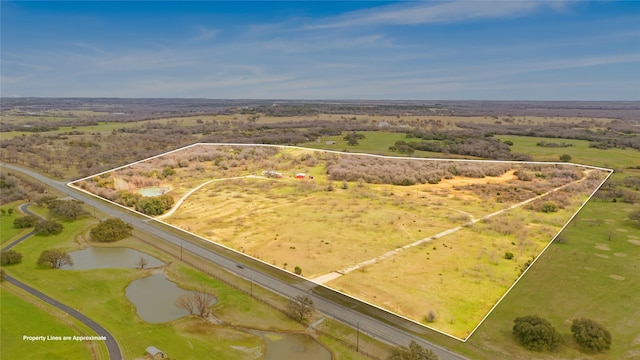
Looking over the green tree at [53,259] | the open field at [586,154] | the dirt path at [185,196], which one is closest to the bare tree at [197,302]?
the green tree at [53,259]

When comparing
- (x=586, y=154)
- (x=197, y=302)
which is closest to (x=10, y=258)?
(x=197, y=302)

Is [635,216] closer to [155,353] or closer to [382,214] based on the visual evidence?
[382,214]

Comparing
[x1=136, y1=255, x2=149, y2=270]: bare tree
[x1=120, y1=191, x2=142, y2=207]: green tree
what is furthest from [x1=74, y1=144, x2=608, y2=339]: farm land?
[x1=136, y1=255, x2=149, y2=270]: bare tree

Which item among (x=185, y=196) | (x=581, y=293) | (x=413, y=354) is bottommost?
(x=581, y=293)

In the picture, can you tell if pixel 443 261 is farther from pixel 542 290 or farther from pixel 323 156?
pixel 323 156

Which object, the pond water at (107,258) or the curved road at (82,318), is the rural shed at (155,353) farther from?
the pond water at (107,258)

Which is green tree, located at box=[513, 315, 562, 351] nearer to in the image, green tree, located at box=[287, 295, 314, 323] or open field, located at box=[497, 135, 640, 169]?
green tree, located at box=[287, 295, 314, 323]
